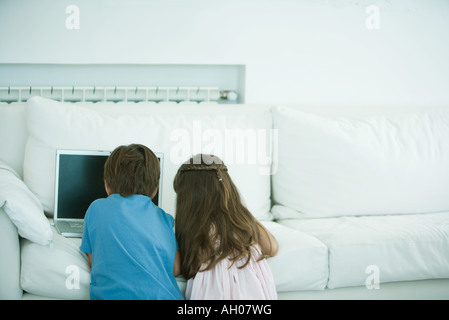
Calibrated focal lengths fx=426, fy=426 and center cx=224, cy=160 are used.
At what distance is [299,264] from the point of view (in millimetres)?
1273

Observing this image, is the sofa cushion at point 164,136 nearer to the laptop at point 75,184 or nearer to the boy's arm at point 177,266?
the laptop at point 75,184

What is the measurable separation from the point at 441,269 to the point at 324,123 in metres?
0.68

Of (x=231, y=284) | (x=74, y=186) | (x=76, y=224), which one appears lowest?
(x=231, y=284)

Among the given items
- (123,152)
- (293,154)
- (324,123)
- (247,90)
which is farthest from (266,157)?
(247,90)

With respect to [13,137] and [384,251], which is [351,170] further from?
[13,137]

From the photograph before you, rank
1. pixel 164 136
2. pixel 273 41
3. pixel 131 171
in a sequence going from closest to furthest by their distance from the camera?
pixel 131 171
pixel 164 136
pixel 273 41

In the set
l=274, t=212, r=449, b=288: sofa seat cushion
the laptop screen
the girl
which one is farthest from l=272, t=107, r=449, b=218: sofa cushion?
the laptop screen

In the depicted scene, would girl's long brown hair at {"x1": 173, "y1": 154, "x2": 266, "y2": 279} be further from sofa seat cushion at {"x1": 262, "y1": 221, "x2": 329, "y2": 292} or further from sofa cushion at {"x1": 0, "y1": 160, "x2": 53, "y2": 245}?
sofa cushion at {"x1": 0, "y1": 160, "x2": 53, "y2": 245}

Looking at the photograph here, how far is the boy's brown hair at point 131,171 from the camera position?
114cm

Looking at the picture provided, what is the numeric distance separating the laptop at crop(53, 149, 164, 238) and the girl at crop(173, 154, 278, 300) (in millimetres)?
289

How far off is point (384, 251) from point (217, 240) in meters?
0.57

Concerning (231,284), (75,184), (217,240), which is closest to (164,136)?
(75,184)

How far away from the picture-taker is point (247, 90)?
316cm
